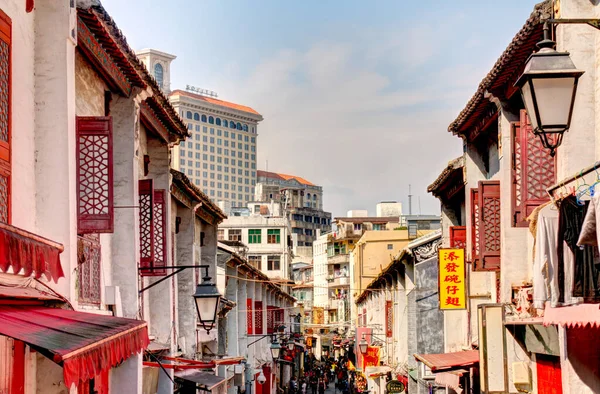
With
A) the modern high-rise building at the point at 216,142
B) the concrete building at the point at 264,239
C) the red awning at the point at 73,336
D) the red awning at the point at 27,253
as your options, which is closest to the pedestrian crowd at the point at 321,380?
the concrete building at the point at 264,239

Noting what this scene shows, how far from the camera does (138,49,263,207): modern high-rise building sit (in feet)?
575

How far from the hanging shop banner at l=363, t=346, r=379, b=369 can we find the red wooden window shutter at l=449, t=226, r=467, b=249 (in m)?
22.7

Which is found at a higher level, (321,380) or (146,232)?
(146,232)

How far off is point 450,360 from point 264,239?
69007 mm

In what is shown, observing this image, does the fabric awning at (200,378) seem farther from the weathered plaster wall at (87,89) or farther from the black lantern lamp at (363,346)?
the black lantern lamp at (363,346)

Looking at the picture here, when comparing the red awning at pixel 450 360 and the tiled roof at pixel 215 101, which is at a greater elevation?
the tiled roof at pixel 215 101

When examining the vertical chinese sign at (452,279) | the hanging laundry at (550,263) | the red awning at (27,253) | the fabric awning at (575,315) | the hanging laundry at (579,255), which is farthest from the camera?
the vertical chinese sign at (452,279)

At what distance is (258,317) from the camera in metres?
48.3

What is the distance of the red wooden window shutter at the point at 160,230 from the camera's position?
788 inches

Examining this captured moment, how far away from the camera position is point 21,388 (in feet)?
36.4

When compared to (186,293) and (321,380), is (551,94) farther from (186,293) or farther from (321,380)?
(321,380)

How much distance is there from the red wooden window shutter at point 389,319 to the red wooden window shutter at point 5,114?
34926 mm

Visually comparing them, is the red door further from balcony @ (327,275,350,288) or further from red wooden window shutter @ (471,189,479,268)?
balcony @ (327,275,350,288)

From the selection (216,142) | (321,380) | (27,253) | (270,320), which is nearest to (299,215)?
(216,142)
